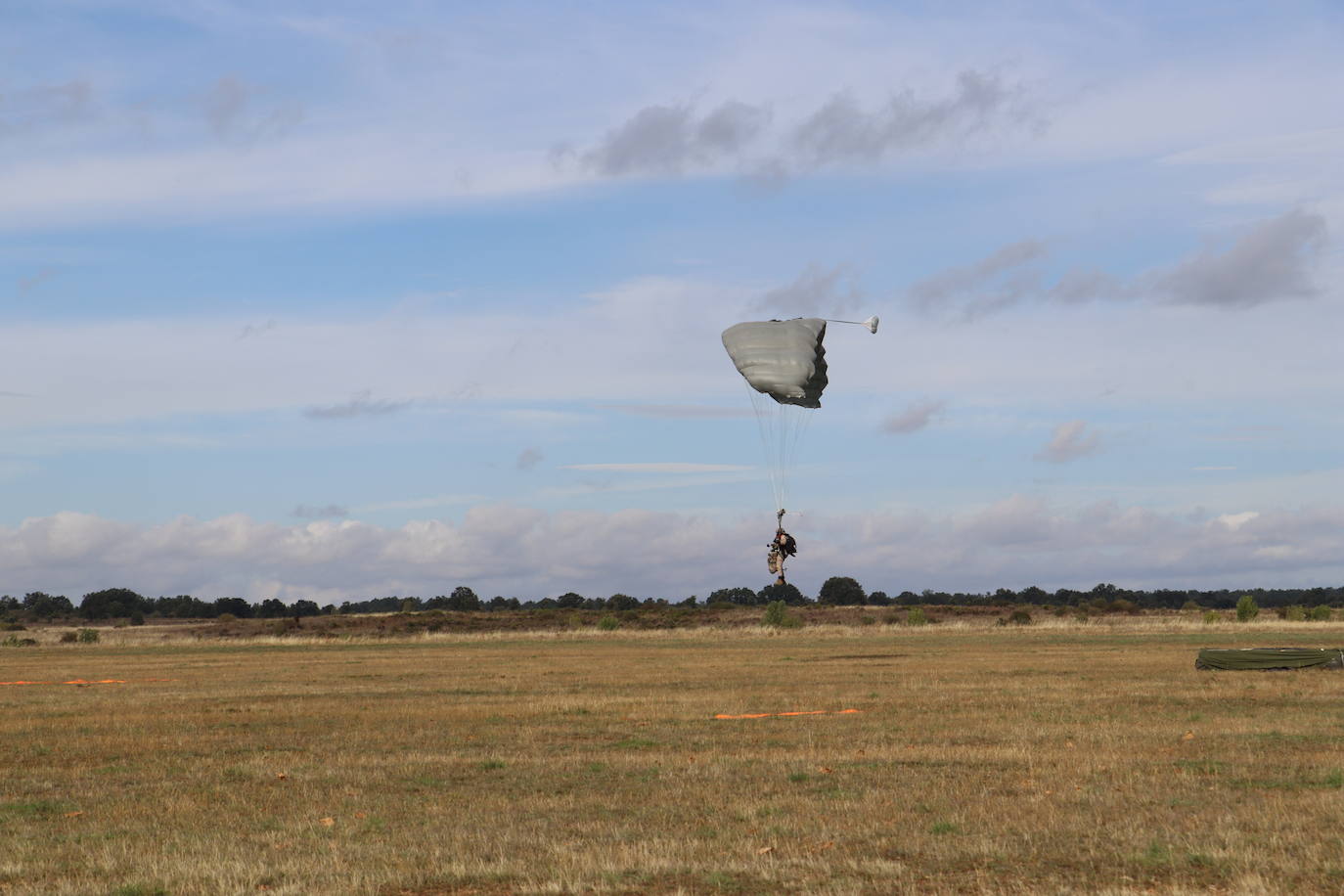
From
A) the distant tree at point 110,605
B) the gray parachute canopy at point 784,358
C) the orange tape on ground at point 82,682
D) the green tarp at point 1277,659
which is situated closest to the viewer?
the gray parachute canopy at point 784,358

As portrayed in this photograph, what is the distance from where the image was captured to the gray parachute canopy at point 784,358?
32.6 m

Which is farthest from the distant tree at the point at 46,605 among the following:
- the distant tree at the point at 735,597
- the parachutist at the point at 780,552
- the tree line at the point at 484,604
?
the parachutist at the point at 780,552

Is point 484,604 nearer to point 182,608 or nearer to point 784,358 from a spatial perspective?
point 182,608

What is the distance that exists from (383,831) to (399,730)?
11.3m

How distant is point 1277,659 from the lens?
39.0 meters

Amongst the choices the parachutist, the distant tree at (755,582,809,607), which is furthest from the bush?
the parachutist

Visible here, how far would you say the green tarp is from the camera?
38781 mm

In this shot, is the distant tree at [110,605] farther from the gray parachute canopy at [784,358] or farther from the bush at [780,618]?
the gray parachute canopy at [784,358]

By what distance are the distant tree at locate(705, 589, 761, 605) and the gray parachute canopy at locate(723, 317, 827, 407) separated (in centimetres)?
10602

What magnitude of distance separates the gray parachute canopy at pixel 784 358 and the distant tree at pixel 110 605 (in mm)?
139143

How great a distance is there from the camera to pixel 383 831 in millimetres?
15648

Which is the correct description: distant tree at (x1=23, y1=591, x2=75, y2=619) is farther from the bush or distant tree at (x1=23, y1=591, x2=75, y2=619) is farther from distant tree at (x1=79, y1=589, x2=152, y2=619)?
the bush

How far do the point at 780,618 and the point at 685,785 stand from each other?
74.8 metres

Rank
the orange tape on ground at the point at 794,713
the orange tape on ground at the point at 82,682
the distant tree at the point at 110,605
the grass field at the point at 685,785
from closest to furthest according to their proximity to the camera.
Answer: the grass field at the point at 685,785 < the orange tape on ground at the point at 794,713 < the orange tape on ground at the point at 82,682 < the distant tree at the point at 110,605
